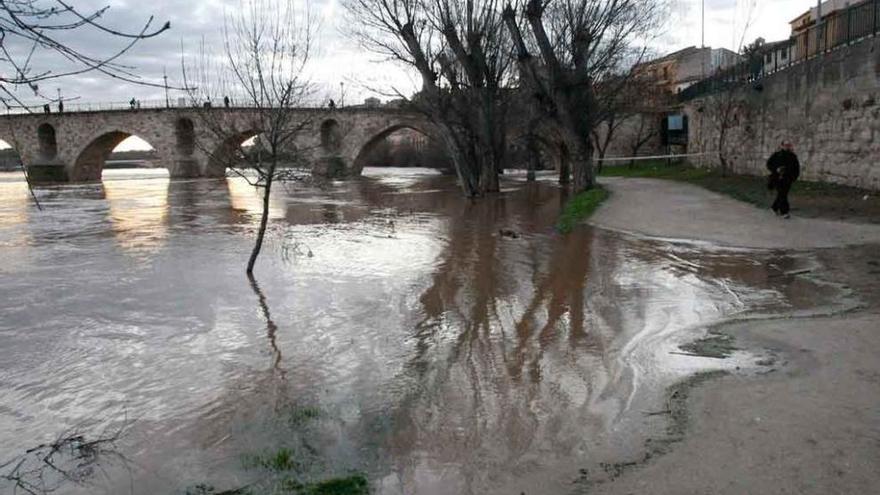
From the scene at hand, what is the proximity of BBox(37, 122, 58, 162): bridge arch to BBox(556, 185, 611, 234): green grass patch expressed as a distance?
195 feet

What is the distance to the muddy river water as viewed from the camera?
4371mm

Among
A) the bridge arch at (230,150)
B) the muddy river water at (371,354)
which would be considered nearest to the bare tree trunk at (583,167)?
the muddy river water at (371,354)

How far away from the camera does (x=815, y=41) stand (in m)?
19.1

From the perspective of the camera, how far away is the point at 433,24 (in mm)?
25734

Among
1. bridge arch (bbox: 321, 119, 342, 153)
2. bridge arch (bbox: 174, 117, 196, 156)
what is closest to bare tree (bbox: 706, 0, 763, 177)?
bridge arch (bbox: 321, 119, 342, 153)

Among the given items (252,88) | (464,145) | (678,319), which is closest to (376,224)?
(252,88)

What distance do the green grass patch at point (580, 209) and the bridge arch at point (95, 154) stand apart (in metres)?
52.5

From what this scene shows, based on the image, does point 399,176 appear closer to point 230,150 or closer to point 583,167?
point 583,167

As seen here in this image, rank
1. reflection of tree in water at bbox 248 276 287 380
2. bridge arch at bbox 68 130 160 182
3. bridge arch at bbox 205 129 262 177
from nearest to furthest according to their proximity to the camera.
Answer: reflection of tree in water at bbox 248 276 287 380 → bridge arch at bbox 205 129 262 177 → bridge arch at bbox 68 130 160 182

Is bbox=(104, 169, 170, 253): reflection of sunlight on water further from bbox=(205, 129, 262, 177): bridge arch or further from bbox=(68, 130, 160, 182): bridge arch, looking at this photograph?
bbox=(68, 130, 160, 182): bridge arch

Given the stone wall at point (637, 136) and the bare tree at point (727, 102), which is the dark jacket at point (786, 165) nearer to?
the bare tree at point (727, 102)

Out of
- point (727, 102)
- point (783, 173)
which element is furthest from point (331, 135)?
point (783, 173)

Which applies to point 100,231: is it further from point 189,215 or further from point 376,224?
point 376,224

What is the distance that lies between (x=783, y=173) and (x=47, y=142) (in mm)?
69191
